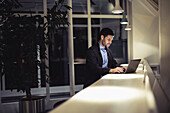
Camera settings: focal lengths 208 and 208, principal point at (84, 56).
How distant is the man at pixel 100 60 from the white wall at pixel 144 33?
243 centimetres

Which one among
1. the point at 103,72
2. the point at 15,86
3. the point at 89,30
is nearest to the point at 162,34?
the point at 103,72

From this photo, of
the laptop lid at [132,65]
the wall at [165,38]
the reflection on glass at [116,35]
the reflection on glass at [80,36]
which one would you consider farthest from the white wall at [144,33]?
the wall at [165,38]

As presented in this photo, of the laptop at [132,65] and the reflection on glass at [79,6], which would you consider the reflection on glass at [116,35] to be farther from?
the laptop at [132,65]

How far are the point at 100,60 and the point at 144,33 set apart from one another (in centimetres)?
303

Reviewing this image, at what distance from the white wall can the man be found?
2427 millimetres

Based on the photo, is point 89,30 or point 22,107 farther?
point 89,30

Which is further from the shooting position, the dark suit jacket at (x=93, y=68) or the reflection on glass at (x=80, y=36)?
the reflection on glass at (x=80, y=36)

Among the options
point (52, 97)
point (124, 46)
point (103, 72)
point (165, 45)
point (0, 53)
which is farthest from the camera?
point (124, 46)

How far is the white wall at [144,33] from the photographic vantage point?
5879 millimetres

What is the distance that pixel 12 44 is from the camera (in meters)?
3.67

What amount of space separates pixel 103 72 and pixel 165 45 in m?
0.94

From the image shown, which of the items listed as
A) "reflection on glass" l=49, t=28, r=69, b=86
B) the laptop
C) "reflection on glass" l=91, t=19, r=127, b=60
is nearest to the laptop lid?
the laptop

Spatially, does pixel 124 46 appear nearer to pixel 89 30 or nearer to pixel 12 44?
pixel 89 30

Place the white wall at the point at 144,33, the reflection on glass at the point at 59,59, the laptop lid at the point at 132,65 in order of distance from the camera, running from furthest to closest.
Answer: the reflection on glass at the point at 59,59 < the white wall at the point at 144,33 < the laptop lid at the point at 132,65
